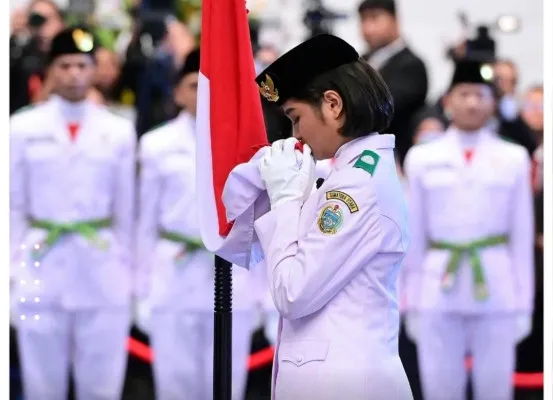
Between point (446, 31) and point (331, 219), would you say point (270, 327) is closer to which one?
point (446, 31)

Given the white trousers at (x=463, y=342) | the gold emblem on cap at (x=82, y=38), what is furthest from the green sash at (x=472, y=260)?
the gold emblem on cap at (x=82, y=38)

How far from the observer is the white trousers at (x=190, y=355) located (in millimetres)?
3789

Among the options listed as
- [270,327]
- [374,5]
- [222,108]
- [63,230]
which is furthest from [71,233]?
[222,108]

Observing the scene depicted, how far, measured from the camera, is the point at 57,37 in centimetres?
375

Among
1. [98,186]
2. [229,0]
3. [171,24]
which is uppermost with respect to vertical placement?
[171,24]

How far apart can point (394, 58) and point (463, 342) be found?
116 centimetres

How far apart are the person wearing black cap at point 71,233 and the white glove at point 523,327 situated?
1525 millimetres

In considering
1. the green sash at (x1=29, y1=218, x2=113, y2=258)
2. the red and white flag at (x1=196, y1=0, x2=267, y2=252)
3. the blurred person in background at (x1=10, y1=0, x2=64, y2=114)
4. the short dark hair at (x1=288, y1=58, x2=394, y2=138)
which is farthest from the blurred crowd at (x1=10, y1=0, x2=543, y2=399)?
the short dark hair at (x1=288, y1=58, x2=394, y2=138)

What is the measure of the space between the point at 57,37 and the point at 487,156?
178cm

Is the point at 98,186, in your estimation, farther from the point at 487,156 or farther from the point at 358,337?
the point at 358,337

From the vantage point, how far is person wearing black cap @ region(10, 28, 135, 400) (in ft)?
12.1

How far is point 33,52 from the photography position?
147 inches

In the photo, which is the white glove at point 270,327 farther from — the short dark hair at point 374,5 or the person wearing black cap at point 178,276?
the short dark hair at point 374,5
